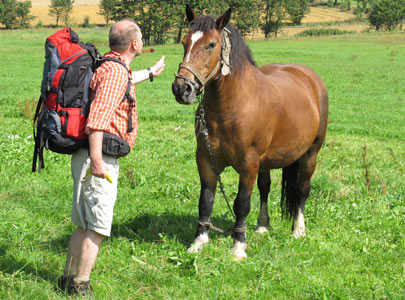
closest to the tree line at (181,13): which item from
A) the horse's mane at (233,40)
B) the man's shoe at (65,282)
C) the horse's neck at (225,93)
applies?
the horse's mane at (233,40)

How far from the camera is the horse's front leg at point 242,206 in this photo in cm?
474

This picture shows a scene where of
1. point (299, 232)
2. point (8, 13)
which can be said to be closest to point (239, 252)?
point (299, 232)

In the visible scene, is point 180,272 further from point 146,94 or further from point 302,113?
point 146,94

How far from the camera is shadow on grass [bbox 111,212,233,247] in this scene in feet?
16.8

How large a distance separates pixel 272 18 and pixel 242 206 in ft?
285

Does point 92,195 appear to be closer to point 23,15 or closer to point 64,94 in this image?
point 64,94

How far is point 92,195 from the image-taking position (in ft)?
11.3

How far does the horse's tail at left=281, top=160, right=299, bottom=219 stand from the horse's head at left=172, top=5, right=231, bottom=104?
219 cm

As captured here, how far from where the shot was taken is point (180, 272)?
14.0ft

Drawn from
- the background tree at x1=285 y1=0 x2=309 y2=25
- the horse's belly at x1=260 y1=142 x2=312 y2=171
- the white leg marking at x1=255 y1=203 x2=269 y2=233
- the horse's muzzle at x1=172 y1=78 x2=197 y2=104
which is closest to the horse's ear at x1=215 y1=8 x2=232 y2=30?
the horse's muzzle at x1=172 y1=78 x2=197 y2=104

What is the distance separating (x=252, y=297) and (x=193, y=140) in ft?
20.2

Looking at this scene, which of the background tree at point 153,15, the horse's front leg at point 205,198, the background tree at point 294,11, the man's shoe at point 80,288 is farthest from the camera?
the background tree at point 294,11

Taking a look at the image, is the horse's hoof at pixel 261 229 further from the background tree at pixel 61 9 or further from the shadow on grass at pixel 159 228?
the background tree at pixel 61 9

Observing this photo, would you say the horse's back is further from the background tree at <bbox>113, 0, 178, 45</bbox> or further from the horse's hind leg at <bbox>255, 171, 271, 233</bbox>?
the background tree at <bbox>113, 0, 178, 45</bbox>
